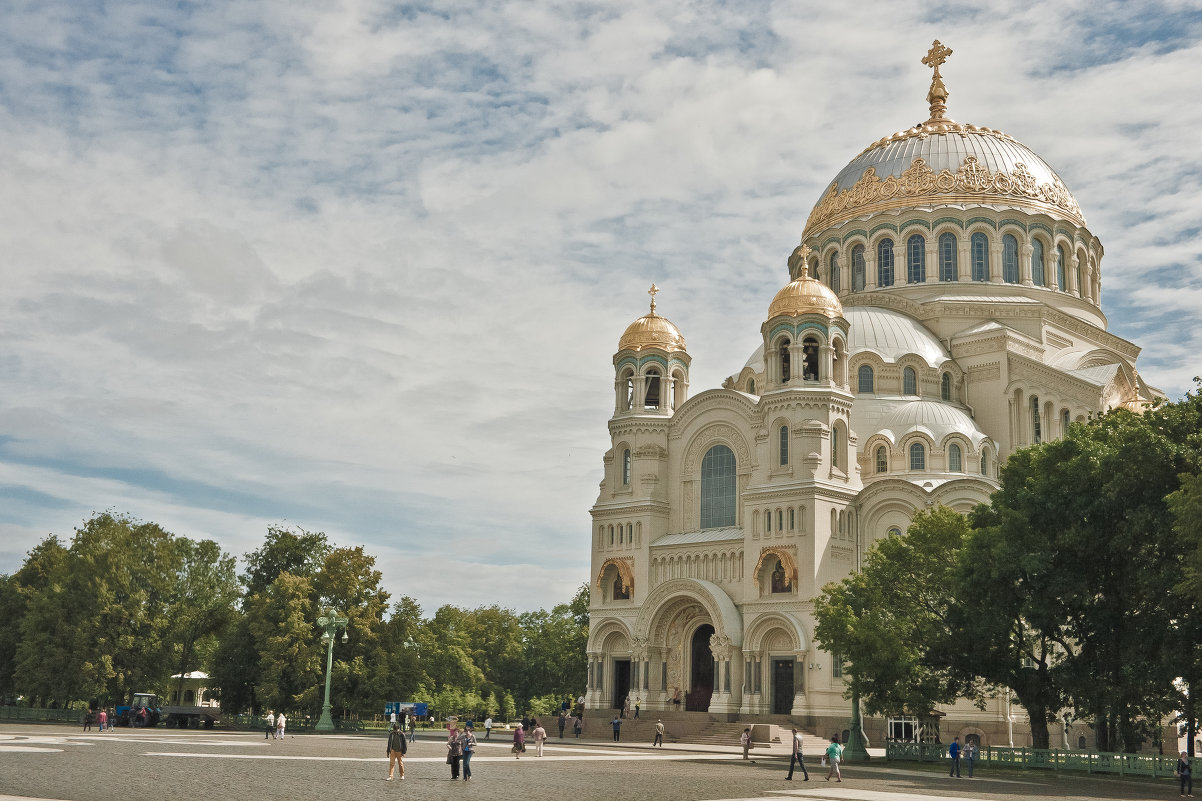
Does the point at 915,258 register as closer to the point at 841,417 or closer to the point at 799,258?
the point at 799,258

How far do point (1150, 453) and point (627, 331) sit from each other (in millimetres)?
30264

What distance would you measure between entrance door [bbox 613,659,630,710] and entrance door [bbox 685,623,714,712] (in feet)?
10.8

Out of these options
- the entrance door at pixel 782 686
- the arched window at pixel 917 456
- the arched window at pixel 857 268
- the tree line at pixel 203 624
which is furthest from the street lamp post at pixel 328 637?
the arched window at pixel 857 268

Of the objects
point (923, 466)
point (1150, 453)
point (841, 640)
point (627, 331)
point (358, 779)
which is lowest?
point (358, 779)

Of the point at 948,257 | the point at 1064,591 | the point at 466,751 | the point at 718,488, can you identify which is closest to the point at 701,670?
the point at 718,488

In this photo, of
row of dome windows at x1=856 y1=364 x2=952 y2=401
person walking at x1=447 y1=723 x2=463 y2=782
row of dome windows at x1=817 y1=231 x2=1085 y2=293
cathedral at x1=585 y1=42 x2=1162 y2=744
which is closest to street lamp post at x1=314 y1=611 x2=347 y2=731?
cathedral at x1=585 y1=42 x2=1162 y2=744

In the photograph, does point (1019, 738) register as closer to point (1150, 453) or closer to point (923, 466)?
point (923, 466)

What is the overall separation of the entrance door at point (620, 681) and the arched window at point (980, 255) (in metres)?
26.4

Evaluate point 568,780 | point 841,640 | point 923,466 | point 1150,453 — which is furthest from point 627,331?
point 568,780

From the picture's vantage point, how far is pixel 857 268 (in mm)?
63219

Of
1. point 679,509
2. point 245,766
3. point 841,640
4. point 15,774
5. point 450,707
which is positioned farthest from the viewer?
point 450,707

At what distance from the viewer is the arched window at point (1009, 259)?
197ft

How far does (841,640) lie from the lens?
36.3 meters

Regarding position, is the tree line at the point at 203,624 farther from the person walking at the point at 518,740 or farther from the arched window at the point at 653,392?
the person walking at the point at 518,740
